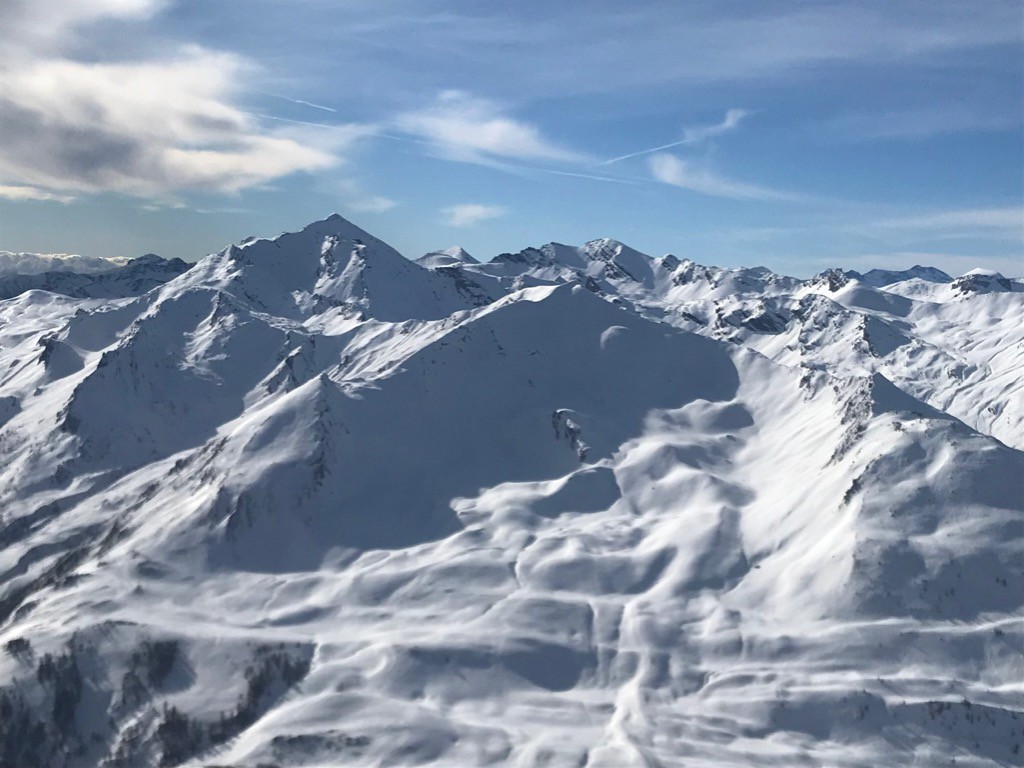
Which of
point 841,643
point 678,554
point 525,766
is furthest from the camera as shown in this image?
point 678,554

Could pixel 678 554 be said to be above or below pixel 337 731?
above

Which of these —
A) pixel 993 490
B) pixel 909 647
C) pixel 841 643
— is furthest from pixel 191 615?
pixel 993 490

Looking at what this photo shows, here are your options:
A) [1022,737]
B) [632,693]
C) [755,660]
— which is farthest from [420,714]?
[1022,737]

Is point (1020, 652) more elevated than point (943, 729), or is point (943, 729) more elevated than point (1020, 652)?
point (1020, 652)

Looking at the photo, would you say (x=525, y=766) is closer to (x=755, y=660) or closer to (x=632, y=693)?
(x=632, y=693)

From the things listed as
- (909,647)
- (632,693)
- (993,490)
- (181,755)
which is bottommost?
(181,755)

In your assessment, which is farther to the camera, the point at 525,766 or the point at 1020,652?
the point at 1020,652

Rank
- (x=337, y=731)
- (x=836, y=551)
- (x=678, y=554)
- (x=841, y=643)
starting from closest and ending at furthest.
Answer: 1. (x=337, y=731)
2. (x=841, y=643)
3. (x=836, y=551)
4. (x=678, y=554)

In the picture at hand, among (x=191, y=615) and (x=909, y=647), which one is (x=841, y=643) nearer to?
(x=909, y=647)

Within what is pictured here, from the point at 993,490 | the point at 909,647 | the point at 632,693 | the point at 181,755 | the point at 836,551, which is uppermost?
the point at 993,490
